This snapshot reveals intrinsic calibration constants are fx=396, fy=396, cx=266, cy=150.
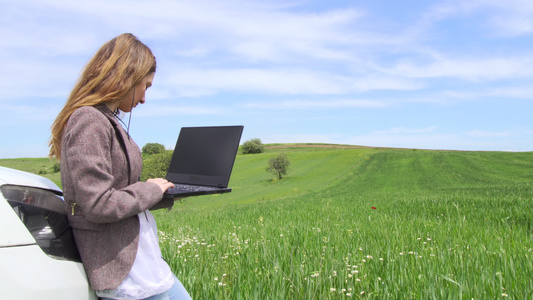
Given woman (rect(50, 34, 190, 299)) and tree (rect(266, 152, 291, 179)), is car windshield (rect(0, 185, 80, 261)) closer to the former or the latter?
woman (rect(50, 34, 190, 299))

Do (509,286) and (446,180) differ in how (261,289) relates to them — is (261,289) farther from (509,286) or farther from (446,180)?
(446,180)

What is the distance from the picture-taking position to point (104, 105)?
2121mm

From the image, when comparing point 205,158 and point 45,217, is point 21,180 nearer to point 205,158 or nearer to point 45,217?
point 45,217

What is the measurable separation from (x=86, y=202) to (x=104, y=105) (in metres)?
0.57

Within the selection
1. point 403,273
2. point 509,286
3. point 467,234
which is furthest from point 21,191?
point 467,234

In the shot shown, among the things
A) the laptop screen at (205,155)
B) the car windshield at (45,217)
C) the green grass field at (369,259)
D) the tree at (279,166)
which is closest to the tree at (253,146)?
the tree at (279,166)

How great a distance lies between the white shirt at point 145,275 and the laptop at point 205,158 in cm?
39

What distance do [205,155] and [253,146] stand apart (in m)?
105

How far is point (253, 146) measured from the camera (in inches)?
4254

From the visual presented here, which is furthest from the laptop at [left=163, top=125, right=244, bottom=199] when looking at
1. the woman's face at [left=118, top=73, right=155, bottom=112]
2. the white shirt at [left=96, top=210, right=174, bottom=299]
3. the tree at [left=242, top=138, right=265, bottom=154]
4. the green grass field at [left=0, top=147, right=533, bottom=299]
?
the tree at [left=242, top=138, right=265, bottom=154]

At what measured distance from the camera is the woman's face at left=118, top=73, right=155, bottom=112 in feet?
7.16

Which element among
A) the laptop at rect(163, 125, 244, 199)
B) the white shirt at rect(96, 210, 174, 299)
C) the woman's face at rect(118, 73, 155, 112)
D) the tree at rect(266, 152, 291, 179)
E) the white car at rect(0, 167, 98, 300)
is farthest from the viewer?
the tree at rect(266, 152, 291, 179)

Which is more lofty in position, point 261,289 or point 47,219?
point 47,219

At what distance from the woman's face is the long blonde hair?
1.3 inches
